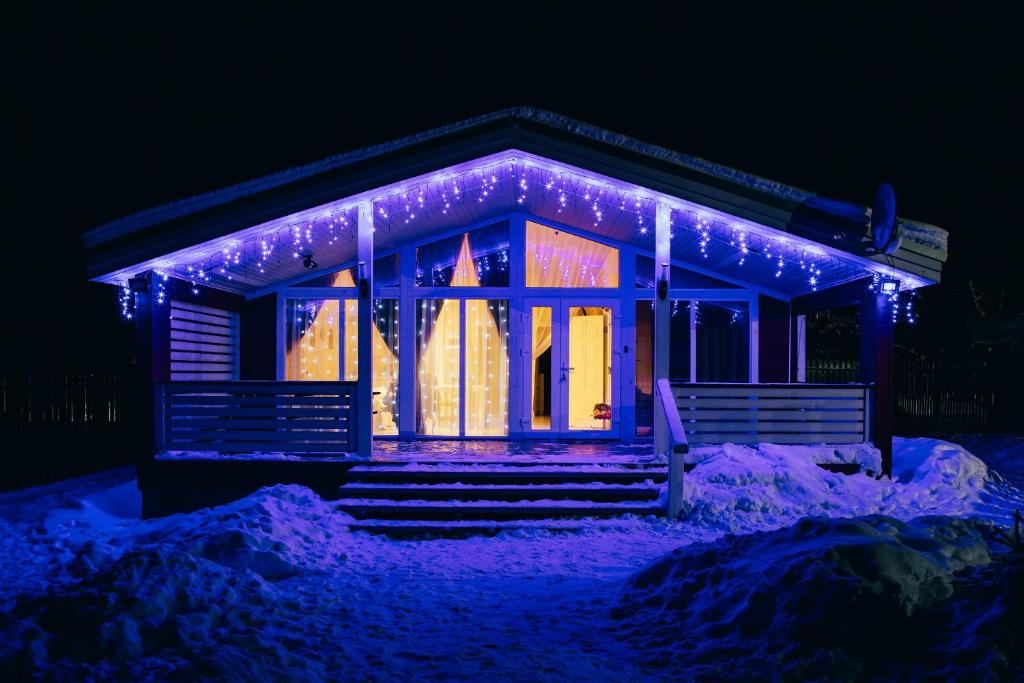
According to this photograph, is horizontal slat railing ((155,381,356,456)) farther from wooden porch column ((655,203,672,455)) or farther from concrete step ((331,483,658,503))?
wooden porch column ((655,203,672,455))

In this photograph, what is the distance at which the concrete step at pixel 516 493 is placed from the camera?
8055 mm

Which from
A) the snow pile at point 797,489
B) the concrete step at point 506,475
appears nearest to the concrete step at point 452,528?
the concrete step at point 506,475

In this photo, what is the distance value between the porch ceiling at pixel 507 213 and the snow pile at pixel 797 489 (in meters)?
2.69

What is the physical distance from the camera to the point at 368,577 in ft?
19.3

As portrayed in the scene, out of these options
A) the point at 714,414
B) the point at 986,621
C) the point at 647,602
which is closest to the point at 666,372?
the point at 714,414

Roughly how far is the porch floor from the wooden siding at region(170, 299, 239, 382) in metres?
3.05

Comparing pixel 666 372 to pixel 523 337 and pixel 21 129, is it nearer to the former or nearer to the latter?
pixel 523 337

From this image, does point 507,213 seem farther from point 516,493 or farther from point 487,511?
point 487,511

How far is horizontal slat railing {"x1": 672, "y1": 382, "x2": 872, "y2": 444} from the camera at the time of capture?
30.5ft

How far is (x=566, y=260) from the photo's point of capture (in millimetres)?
11797

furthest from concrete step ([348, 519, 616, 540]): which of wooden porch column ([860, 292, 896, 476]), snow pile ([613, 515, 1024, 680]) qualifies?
wooden porch column ([860, 292, 896, 476])

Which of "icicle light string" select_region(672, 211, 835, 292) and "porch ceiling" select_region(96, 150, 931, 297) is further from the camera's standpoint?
"icicle light string" select_region(672, 211, 835, 292)

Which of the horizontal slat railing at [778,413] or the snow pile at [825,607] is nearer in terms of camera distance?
the snow pile at [825,607]

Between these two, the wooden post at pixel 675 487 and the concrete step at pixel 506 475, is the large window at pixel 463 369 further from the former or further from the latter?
the wooden post at pixel 675 487
